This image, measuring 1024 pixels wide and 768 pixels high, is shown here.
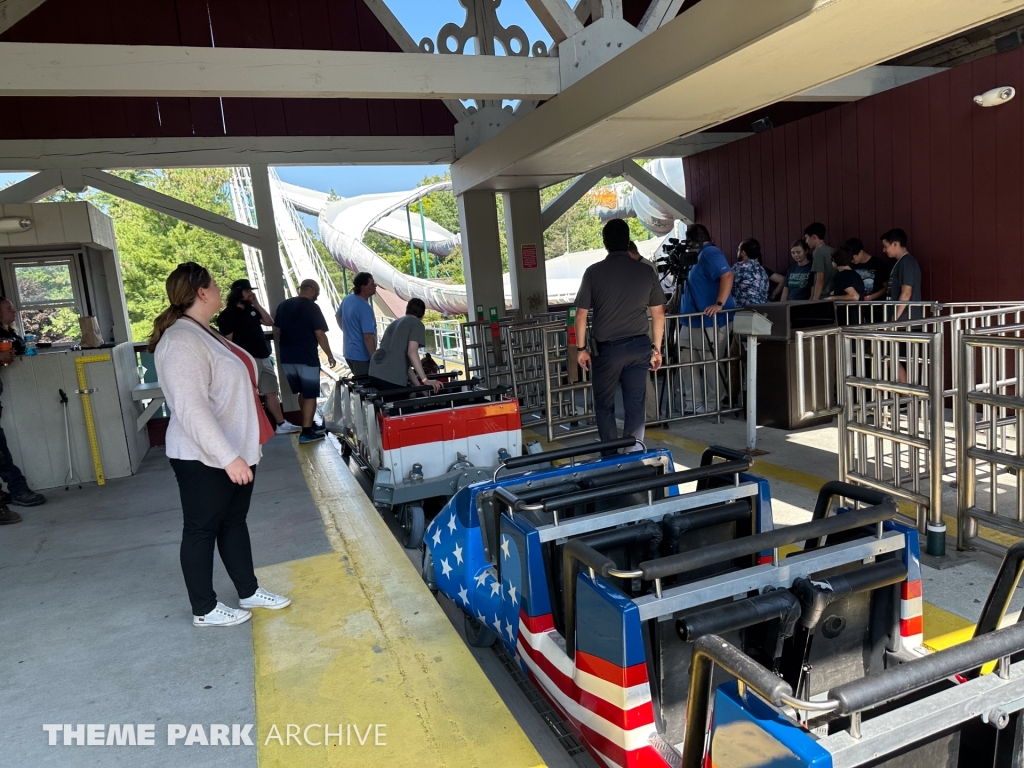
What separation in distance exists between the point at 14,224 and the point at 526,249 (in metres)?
5.97

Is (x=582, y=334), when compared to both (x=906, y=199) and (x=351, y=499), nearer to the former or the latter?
(x=351, y=499)

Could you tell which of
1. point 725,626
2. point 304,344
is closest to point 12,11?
point 304,344

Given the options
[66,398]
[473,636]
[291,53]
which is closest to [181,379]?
[473,636]

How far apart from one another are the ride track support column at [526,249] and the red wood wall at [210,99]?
1399 mm

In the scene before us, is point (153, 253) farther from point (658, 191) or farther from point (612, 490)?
point (612, 490)

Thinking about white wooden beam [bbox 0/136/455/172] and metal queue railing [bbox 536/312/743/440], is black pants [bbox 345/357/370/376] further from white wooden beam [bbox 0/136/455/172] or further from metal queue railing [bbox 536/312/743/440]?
white wooden beam [bbox 0/136/455/172]

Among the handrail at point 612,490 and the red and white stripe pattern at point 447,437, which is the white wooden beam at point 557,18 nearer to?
the red and white stripe pattern at point 447,437

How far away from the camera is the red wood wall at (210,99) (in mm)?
8156

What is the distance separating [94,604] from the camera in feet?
12.9

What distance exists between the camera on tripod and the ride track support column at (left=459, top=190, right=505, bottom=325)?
2.31m

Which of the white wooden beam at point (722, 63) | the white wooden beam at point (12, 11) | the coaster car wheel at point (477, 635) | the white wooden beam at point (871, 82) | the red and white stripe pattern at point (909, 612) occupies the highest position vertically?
the white wooden beam at point (12, 11)

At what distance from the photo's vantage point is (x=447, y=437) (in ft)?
15.9

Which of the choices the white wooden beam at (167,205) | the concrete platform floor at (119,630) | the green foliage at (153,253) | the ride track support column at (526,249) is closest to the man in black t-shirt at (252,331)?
the white wooden beam at (167,205)

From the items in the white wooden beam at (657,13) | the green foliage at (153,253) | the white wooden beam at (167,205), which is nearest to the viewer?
the white wooden beam at (657,13)
